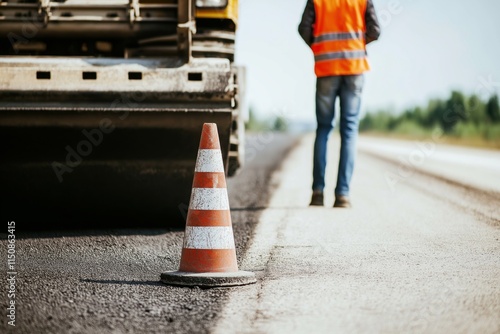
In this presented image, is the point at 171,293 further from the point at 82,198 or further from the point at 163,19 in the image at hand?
the point at 163,19

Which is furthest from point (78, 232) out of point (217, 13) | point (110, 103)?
point (217, 13)

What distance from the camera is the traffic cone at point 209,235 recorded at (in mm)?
5270

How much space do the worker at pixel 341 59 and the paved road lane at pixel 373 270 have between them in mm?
475

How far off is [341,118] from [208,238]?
4.01m

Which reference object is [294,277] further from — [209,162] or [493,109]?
[493,109]

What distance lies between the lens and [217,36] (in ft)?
24.7

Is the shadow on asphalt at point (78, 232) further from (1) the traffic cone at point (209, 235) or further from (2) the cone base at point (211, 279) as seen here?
(2) the cone base at point (211, 279)

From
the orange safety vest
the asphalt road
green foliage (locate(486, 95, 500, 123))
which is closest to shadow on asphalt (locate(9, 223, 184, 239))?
the asphalt road

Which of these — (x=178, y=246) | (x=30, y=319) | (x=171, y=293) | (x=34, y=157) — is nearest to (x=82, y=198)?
(x=34, y=157)

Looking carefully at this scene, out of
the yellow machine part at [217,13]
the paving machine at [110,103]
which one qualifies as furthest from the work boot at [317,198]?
the yellow machine part at [217,13]

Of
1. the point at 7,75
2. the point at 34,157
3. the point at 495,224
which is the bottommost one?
the point at 495,224

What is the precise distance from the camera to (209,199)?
563cm

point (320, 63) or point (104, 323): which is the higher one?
point (320, 63)

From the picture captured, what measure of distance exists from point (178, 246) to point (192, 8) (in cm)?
178
